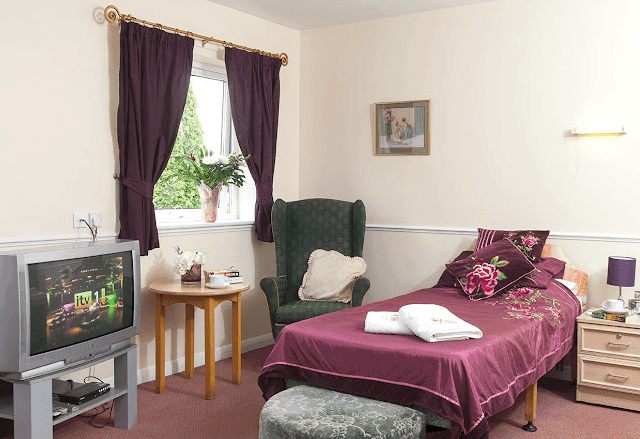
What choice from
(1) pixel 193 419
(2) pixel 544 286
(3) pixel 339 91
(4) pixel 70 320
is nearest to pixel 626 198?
(2) pixel 544 286

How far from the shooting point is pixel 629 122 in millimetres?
4312

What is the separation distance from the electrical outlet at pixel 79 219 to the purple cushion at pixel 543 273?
2779 millimetres

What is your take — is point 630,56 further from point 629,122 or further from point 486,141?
point 486,141

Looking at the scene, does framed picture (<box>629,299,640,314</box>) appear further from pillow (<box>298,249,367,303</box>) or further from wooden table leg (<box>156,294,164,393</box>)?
wooden table leg (<box>156,294,164,393</box>)

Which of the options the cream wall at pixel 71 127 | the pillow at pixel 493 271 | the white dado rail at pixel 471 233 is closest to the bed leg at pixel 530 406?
the pillow at pixel 493 271

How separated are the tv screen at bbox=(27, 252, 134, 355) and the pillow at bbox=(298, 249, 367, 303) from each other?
1.58 metres

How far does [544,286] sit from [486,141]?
1279mm

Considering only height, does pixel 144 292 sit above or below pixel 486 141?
below

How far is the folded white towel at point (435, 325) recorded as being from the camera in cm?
302

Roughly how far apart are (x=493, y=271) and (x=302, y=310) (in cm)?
134

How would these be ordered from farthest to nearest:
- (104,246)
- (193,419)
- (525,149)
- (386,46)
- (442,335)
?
(386,46), (525,149), (193,419), (104,246), (442,335)

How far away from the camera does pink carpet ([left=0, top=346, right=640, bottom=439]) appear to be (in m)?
3.48

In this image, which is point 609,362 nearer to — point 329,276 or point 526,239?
point 526,239

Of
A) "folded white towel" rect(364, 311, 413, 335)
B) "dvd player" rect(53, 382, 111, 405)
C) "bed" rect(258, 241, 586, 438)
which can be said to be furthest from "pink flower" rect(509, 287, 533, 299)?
"dvd player" rect(53, 382, 111, 405)
